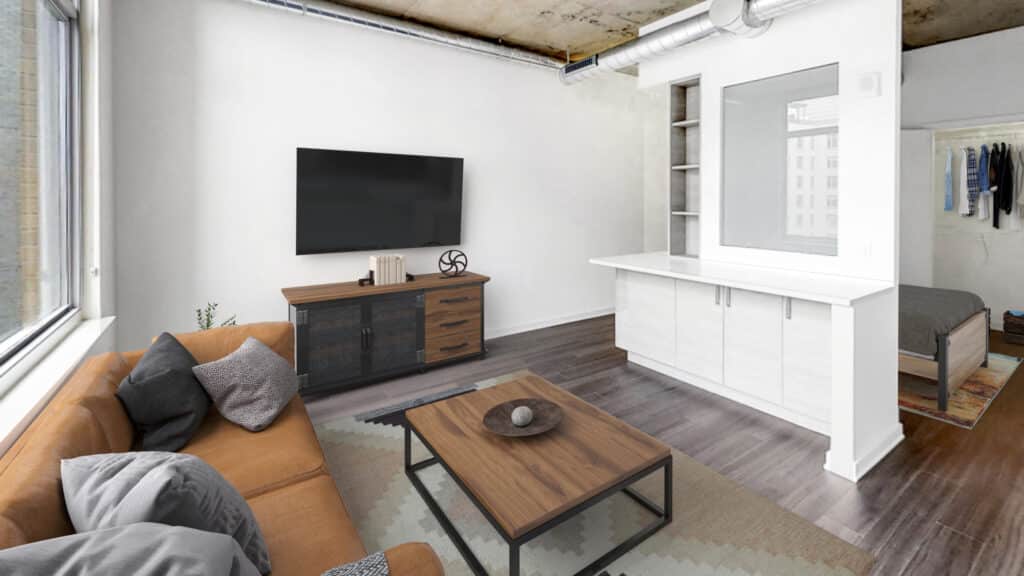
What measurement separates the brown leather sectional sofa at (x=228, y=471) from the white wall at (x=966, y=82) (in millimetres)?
6267

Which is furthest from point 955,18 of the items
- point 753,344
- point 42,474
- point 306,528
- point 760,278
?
point 42,474

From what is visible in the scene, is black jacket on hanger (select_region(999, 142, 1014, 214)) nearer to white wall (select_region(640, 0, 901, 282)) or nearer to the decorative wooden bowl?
white wall (select_region(640, 0, 901, 282))

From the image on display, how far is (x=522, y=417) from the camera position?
2.14 m

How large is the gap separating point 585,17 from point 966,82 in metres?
3.81

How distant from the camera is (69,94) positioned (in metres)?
2.70

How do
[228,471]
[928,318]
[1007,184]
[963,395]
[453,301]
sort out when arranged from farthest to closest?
[1007,184] → [453,301] → [963,395] → [928,318] → [228,471]

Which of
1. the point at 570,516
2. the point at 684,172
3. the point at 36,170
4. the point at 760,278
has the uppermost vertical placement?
the point at 684,172

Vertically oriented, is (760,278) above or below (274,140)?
below

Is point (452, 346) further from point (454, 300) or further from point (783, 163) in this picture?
point (783, 163)

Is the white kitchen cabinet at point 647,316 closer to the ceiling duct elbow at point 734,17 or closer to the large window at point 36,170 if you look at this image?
the ceiling duct elbow at point 734,17

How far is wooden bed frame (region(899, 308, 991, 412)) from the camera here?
331 centimetres

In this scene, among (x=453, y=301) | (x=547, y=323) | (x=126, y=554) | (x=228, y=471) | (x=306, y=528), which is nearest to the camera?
(x=126, y=554)

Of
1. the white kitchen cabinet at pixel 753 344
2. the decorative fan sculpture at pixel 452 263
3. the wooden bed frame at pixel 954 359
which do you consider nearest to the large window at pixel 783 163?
the white kitchen cabinet at pixel 753 344

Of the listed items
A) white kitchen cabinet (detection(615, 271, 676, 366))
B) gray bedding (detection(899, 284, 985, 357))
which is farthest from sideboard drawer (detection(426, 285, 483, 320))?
gray bedding (detection(899, 284, 985, 357))
